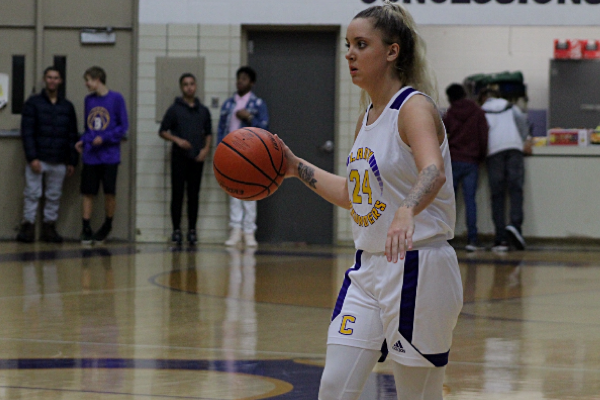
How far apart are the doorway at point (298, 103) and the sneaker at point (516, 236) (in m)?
2.22

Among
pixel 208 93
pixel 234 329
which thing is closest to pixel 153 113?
pixel 208 93

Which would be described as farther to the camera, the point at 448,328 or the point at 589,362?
the point at 589,362

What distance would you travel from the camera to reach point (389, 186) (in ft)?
8.68

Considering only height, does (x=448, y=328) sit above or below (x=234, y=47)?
below

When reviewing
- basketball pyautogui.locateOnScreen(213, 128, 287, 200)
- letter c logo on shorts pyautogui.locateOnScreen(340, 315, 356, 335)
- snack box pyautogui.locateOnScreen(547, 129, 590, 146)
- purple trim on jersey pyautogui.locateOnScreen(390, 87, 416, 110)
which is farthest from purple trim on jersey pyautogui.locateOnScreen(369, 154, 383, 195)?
snack box pyautogui.locateOnScreen(547, 129, 590, 146)

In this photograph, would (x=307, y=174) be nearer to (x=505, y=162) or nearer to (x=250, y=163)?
(x=250, y=163)

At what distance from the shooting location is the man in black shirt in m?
10.9

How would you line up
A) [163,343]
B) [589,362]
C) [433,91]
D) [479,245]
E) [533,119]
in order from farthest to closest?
[533,119] < [479,245] < [163,343] < [589,362] < [433,91]

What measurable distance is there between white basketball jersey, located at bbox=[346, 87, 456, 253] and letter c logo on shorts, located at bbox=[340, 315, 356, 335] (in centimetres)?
21

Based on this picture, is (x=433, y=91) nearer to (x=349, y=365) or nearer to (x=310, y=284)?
(x=349, y=365)

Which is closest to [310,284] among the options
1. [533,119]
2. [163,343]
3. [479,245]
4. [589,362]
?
[163,343]

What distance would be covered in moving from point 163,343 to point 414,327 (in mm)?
2620

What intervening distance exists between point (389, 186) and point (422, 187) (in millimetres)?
239

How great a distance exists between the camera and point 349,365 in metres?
2.58
